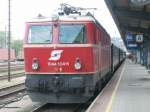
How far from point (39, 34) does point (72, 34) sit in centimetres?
113

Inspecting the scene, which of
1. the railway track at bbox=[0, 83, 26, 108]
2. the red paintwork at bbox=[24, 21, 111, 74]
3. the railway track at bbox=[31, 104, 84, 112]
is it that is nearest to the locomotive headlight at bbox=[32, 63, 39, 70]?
the red paintwork at bbox=[24, 21, 111, 74]

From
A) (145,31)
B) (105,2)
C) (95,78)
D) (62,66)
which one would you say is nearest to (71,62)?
(62,66)

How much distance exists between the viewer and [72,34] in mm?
15906

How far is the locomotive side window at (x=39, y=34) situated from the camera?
16062 millimetres

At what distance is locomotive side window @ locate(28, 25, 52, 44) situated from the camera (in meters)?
16.1

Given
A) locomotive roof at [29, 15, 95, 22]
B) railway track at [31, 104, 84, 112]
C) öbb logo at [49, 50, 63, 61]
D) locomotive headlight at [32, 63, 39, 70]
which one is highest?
locomotive roof at [29, 15, 95, 22]

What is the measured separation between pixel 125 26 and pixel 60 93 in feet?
134

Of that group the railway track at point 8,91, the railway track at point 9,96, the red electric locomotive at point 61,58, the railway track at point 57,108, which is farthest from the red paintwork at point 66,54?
the railway track at point 8,91

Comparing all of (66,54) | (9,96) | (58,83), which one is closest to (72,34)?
(66,54)

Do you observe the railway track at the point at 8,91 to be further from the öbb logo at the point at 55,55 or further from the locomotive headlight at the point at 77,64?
the locomotive headlight at the point at 77,64

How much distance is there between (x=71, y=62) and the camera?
15.6m

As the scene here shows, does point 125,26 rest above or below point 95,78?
above

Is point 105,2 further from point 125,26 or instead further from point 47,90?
point 125,26

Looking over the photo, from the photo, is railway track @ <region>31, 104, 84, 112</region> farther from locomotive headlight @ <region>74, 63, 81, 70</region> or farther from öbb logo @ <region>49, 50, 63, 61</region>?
öbb logo @ <region>49, 50, 63, 61</region>
